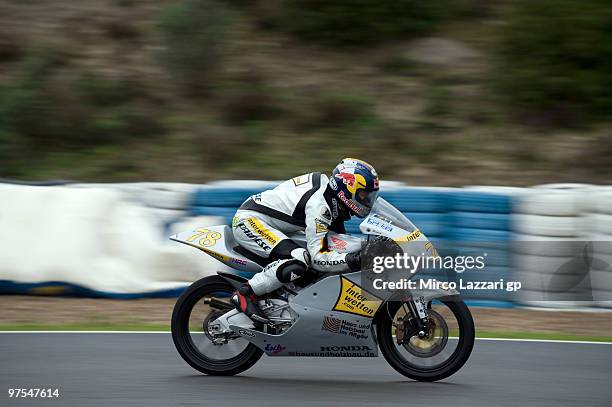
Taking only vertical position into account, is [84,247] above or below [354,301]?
above

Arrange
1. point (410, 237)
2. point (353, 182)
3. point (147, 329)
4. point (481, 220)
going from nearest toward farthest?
point (410, 237)
point (353, 182)
point (147, 329)
point (481, 220)

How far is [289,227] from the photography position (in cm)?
696

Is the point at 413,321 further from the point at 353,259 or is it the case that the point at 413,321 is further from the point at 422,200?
the point at 422,200

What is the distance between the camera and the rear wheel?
6949mm

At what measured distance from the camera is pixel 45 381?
670 centimetres

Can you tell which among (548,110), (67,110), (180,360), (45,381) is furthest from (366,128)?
(45,381)

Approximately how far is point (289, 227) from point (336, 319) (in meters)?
0.84

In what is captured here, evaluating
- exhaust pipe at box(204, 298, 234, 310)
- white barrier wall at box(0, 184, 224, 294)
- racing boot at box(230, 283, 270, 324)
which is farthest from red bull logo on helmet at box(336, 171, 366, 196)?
white barrier wall at box(0, 184, 224, 294)

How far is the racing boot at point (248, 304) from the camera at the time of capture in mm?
6773

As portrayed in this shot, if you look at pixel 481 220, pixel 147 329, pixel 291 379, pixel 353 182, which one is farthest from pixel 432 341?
pixel 481 220

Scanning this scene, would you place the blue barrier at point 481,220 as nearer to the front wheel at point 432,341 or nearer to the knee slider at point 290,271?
the front wheel at point 432,341

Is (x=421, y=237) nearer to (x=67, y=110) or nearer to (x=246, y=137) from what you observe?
(x=246, y=137)

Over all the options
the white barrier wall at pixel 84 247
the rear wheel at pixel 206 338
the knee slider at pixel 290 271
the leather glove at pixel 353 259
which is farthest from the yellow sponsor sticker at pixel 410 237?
the white barrier wall at pixel 84 247

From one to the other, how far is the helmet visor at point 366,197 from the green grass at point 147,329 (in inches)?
113
